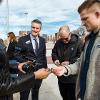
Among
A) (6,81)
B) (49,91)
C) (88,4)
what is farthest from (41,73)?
(49,91)

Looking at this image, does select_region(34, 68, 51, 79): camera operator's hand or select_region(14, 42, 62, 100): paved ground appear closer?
select_region(34, 68, 51, 79): camera operator's hand

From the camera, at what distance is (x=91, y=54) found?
3674 millimetres

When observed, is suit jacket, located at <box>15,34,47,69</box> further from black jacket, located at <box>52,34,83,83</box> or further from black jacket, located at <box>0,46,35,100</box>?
black jacket, located at <box>0,46,35,100</box>

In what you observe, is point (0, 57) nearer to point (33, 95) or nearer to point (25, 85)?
point (25, 85)

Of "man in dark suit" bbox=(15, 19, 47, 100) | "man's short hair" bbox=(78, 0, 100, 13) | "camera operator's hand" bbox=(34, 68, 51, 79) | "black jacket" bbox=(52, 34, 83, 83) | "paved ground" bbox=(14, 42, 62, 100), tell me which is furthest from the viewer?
"paved ground" bbox=(14, 42, 62, 100)

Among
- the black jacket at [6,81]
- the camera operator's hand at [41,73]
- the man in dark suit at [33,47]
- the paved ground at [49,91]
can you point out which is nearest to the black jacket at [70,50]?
the man in dark suit at [33,47]

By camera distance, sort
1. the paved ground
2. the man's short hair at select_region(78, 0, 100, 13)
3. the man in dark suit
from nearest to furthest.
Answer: the man's short hair at select_region(78, 0, 100, 13)
the man in dark suit
the paved ground

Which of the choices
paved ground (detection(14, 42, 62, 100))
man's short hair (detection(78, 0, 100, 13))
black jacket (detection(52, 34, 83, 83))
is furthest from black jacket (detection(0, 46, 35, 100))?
paved ground (detection(14, 42, 62, 100))

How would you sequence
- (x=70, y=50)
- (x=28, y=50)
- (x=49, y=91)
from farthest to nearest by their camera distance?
(x=49, y=91)
(x=28, y=50)
(x=70, y=50)

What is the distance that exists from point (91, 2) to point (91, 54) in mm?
481

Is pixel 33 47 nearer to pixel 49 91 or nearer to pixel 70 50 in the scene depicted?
pixel 70 50

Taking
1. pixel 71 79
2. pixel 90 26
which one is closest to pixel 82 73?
pixel 90 26

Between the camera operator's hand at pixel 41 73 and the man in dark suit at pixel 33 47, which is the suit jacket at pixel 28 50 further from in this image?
the camera operator's hand at pixel 41 73

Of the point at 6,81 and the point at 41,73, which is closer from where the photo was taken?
the point at 6,81
